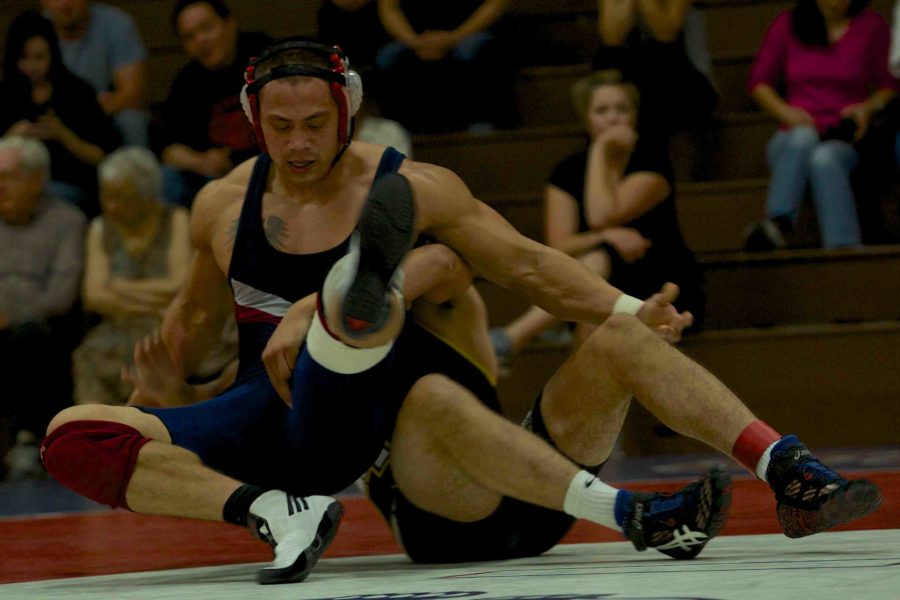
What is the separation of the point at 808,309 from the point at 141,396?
11.1 feet

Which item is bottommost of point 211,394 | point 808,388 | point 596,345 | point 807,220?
point 808,388

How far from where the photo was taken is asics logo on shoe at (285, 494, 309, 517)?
2934 millimetres

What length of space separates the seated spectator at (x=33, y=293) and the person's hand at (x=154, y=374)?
2718mm

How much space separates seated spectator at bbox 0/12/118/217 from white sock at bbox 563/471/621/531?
411 centimetres

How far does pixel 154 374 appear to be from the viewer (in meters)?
3.33

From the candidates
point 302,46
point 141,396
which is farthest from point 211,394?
point 302,46

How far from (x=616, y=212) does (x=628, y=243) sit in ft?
0.52

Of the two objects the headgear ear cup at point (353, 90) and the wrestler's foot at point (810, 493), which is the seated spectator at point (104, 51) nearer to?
the headgear ear cup at point (353, 90)

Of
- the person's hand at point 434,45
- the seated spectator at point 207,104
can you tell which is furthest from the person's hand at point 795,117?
the seated spectator at point 207,104

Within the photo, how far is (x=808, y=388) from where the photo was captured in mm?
5797

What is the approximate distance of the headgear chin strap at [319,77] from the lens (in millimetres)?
3168

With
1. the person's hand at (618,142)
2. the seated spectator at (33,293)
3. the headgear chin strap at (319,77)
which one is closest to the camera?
the headgear chin strap at (319,77)

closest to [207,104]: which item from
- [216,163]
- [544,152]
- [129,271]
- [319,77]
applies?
[216,163]

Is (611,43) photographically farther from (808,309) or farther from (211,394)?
(211,394)
